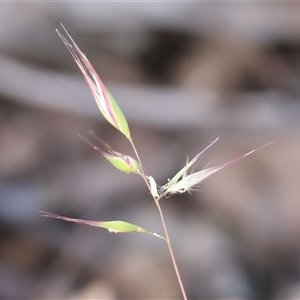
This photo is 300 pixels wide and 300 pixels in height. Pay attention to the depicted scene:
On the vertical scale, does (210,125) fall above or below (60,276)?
above

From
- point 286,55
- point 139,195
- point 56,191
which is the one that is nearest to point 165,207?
point 139,195

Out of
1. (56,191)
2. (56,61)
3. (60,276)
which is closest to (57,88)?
(56,61)

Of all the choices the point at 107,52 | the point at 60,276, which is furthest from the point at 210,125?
the point at 60,276

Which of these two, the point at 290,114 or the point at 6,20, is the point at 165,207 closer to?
the point at 290,114

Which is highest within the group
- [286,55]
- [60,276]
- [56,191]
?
[286,55]

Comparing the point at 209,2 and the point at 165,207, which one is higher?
the point at 209,2

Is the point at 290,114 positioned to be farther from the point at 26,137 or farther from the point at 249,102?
the point at 26,137
